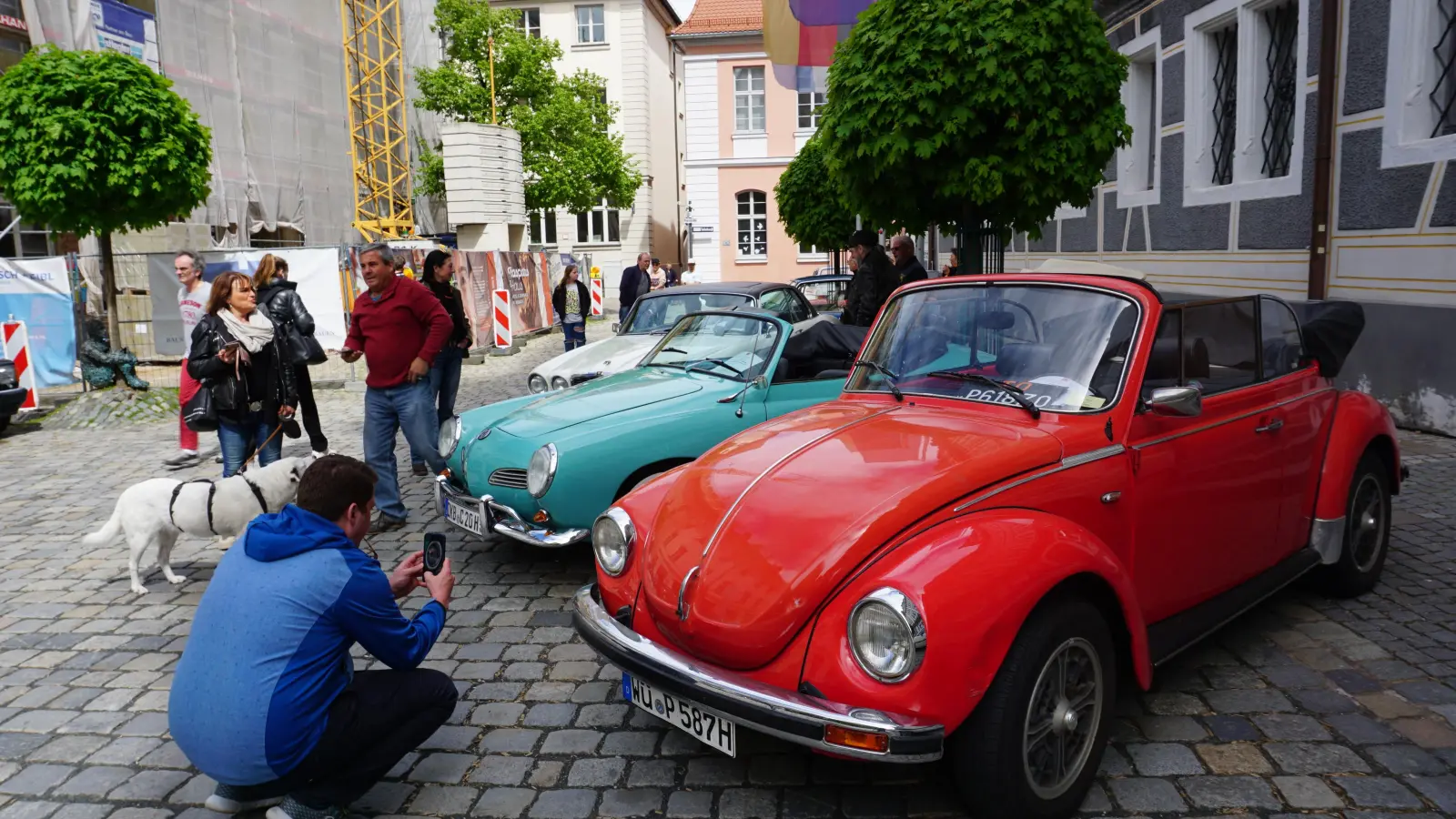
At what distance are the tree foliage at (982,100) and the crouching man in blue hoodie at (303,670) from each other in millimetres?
5788

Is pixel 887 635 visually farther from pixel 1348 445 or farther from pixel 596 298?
pixel 596 298

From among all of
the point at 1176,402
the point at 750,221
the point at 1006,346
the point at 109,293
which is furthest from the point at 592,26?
the point at 1176,402

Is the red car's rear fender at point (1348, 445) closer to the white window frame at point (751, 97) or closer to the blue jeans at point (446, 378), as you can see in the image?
the blue jeans at point (446, 378)

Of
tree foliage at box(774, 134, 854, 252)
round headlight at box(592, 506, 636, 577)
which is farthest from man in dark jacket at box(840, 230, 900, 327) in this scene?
tree foliage at box(774, 134, 854, 252)

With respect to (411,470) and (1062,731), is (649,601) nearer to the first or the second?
(1062,731)

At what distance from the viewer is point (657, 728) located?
392cm

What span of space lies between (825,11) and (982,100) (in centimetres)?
780

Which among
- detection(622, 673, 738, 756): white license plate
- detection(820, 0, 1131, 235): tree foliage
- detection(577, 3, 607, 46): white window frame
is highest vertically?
detection(577, 3, 607, 46): white window frame

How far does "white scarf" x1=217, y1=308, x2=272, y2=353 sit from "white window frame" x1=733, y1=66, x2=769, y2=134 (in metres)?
35.0

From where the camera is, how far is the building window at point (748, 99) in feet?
132

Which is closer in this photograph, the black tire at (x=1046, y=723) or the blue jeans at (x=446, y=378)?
the black tire at (x=1046, y=723)

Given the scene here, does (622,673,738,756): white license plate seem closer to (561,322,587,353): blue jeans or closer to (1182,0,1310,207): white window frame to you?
(1182,0,1310,207): white window frame

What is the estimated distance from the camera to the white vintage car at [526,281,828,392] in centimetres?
994

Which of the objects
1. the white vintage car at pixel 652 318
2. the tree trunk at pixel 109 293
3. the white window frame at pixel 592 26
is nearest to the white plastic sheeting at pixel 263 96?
the tree trunk at pixel 109 293
